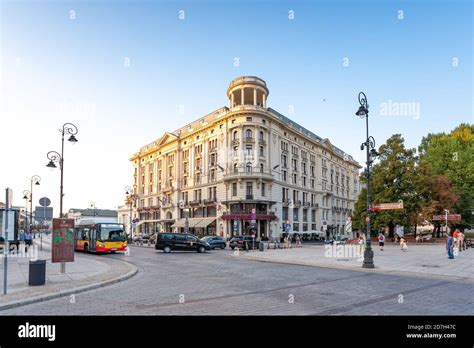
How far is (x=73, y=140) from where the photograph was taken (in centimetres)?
1850

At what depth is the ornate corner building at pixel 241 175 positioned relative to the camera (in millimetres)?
53594

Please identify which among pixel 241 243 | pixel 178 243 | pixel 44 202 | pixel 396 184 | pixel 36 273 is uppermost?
pixel 396 184

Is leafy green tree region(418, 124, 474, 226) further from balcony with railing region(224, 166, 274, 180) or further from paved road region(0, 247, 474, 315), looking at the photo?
paved road region(0, 247, 474, 315)

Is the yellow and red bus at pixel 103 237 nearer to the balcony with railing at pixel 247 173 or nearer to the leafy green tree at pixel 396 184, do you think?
the balcony with railing at pixel 247 173

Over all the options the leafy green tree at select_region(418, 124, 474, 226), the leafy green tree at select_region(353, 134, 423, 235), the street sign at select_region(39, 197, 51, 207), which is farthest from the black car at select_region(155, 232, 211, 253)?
the leafy green tree at select_region(418, 124, 474, 226)

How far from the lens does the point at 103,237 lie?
26.8 meters

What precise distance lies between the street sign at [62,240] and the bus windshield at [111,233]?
536 inches

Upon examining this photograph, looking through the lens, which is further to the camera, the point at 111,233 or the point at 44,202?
the point at 111,233

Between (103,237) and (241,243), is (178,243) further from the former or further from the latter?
(241,243)

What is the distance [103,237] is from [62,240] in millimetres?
13778

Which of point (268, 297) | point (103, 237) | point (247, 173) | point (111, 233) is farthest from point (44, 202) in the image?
point (247, 173)

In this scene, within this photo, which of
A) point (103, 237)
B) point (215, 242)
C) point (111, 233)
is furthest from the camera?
point (215, 242)
